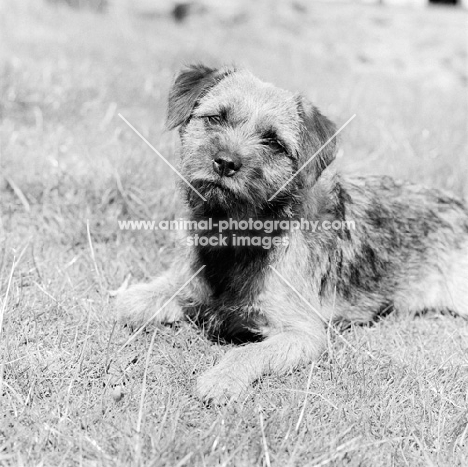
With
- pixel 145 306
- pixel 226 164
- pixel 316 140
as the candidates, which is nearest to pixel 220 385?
pixel 145 306

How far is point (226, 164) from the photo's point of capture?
10.2 ft

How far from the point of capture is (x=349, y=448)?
2512 millimetres

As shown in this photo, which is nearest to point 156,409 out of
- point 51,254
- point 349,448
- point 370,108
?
point 349,448

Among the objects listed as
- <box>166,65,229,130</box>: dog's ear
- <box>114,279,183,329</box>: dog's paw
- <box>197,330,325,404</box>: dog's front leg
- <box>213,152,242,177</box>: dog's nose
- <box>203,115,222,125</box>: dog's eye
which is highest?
<box>166,65,229,130</box>: dog's ear

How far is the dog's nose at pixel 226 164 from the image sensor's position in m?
3.12

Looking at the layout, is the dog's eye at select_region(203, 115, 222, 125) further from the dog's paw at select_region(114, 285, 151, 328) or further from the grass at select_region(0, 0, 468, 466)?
the grass at select_region(0, 0, 468, 466)

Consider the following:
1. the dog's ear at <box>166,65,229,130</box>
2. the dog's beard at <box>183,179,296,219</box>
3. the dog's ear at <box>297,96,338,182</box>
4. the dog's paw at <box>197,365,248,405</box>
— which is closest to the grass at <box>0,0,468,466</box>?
the dog's paw at <box>197,365,248,405</box>

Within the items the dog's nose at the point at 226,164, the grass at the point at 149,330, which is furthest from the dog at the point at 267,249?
the grass at the point at 149,330

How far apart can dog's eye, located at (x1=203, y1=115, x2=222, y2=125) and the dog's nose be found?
463mm

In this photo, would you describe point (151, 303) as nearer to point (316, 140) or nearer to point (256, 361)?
point (256, 361)

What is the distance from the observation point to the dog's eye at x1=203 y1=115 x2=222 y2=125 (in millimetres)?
3537

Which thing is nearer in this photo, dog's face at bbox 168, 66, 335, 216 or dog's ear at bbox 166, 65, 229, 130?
dog's face at bbox 168, 66, 335, 216

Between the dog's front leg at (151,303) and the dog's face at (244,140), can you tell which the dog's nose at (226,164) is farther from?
the dog's front leg at (151,303)

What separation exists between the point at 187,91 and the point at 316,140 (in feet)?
2.82
